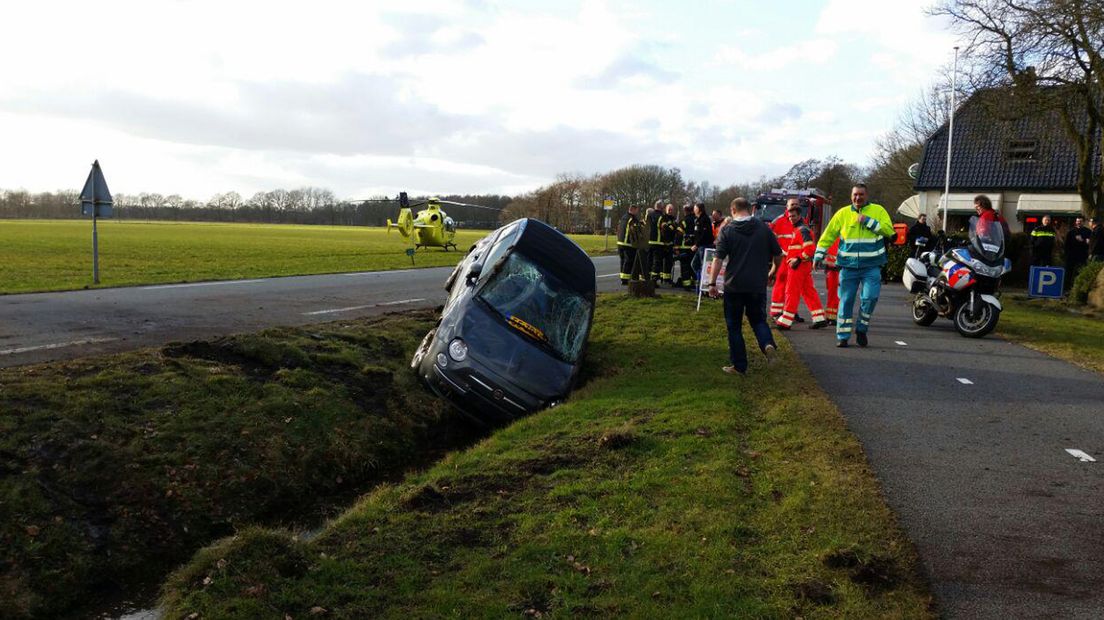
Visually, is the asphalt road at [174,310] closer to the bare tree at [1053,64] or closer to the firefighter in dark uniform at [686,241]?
the firefighter in dark uniform at [686,241]

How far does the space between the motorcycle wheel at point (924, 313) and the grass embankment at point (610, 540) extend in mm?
7087

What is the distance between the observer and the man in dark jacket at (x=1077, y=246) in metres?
20.3

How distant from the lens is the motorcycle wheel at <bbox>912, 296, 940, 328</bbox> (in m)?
13.3

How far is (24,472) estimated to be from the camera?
5.94 metres

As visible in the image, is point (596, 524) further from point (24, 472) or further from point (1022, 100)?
point (1022, 100)

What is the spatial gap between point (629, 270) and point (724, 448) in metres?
12.7

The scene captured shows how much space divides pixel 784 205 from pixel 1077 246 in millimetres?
10069

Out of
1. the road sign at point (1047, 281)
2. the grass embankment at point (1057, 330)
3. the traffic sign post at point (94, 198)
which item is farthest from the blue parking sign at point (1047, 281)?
the traffic sign post at point (94, 198)

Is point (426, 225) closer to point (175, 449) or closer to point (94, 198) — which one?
point (94, 198)

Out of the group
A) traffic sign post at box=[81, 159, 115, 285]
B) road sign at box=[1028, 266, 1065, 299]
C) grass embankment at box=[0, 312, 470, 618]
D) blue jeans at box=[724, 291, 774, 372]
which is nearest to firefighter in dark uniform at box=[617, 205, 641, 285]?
blue jeans at box=[724, 291, 774, 372]

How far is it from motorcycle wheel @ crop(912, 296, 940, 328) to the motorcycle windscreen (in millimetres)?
1356

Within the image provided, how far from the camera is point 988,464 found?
5.93m

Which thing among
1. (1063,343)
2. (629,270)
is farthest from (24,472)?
(629,270)

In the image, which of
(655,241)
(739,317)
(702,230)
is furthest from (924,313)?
(655,241)
